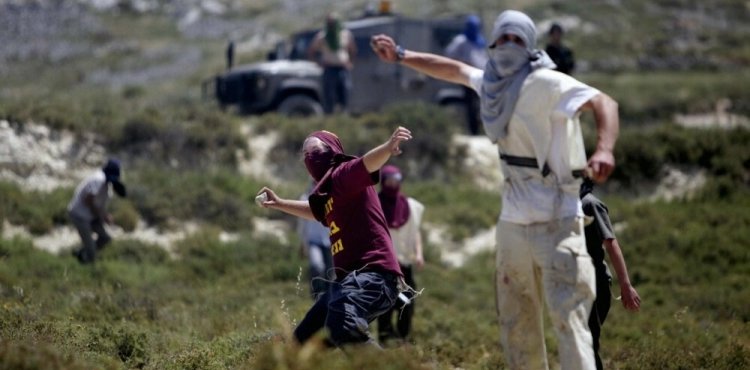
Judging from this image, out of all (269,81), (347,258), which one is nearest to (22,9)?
(269,81)

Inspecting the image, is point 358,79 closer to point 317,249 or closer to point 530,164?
point 317,249

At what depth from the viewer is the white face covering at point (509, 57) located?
500 cm

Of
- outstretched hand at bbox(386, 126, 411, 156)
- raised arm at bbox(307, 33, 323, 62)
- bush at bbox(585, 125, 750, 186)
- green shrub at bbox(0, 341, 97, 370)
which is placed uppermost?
outstretched hand at bbox(386, 126, 411, 156)

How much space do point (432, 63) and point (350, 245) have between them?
1138 millimetres

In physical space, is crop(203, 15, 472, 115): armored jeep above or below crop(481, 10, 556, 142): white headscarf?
below

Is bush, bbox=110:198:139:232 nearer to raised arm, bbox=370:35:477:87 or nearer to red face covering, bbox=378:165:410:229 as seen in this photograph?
red face covering, bbox=378:165:410:229

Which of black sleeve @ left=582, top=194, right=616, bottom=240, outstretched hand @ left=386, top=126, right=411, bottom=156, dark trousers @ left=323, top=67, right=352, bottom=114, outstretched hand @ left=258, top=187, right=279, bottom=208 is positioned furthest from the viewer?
dark trousers @ left=323, top=67, right=352, bottom=114

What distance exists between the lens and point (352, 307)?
518cm

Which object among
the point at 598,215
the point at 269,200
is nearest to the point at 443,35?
the point at 598,215

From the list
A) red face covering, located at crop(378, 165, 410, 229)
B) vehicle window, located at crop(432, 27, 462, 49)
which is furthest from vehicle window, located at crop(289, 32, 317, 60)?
red face covering, located at crop(378, 165, 410, 229)

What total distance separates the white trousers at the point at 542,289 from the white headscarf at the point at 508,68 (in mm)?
529

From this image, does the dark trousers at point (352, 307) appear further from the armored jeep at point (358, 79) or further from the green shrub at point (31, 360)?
the armored jeep at point (358, 79)

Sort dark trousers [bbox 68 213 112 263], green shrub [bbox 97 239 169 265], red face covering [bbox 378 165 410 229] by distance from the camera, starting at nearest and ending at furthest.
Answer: red face covering [bbox 378 165 410 229] → dark trousers [bbox 68 213 112 263] → green shrub [bbox 97 239 169 265]

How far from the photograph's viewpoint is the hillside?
7020mm
